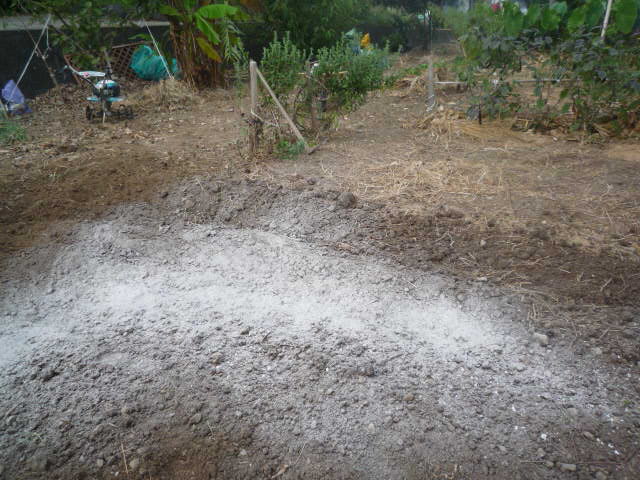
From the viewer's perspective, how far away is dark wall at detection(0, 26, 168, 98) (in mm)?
7324

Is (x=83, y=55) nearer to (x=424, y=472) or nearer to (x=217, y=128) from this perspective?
(x=217, y=128)

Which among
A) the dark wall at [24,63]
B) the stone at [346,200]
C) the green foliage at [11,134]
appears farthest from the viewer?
the dark wall at [24,63]

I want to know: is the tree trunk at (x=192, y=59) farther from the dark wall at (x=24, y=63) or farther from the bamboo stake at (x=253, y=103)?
the bamboo stake at (x=253, y=103)

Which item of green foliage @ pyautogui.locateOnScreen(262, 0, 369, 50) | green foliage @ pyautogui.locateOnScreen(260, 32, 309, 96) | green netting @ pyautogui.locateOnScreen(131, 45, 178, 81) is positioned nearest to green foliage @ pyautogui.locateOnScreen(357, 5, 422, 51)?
green foliage @ pyautogui.locateOnScreen(262, 0, 369, 50)

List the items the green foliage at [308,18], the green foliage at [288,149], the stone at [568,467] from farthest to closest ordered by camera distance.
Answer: the green foliage at [308,18], the green foliage at [288,149], the stone at [568,467]

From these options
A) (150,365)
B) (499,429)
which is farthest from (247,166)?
(499,429)

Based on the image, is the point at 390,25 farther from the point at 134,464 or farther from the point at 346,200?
the point at 134,464

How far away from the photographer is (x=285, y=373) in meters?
2.27

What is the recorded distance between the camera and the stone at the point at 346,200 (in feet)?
11.9

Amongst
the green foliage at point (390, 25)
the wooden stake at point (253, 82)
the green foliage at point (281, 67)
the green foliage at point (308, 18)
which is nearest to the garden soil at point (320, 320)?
the wooden stake at point (253, 82)

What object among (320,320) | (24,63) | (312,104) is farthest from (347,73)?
(24,63)

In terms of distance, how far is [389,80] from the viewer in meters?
5.25

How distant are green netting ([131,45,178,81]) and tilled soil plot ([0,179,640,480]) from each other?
6.38 meters

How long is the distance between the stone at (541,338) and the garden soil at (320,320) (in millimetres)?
39
